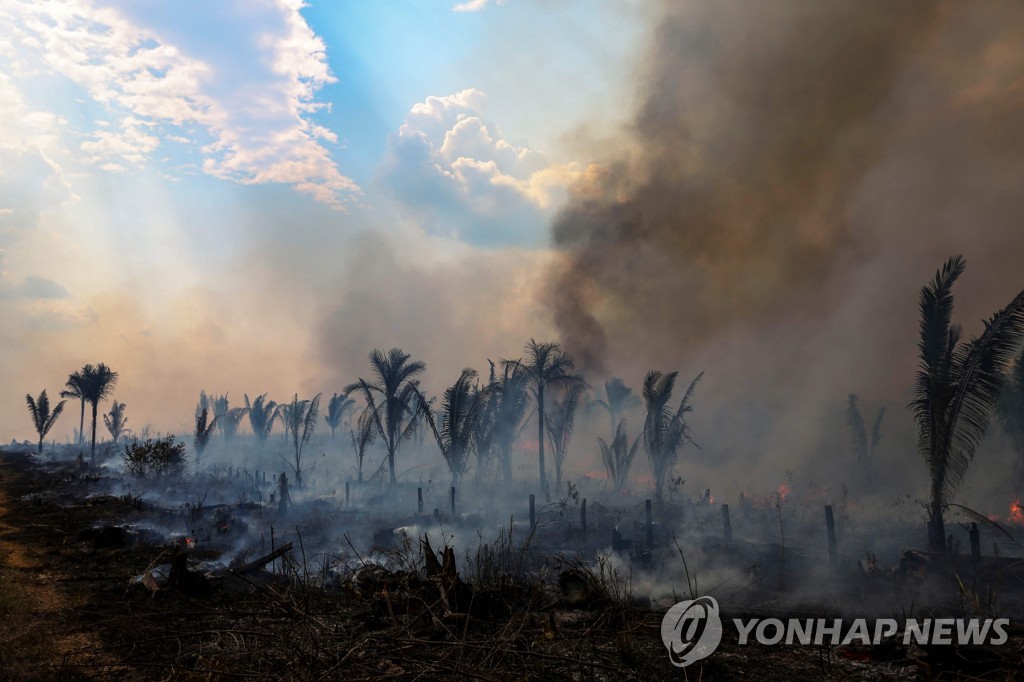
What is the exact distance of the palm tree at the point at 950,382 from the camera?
12.7 meters

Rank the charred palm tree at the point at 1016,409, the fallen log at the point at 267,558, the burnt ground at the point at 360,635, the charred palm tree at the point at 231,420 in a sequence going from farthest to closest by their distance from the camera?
the charred palm tree at the point at 231,420 < the charred palm tree at the point at 1016,409 < the fallen log at the point at 267,558 < the burnt ground at the point at 360,635

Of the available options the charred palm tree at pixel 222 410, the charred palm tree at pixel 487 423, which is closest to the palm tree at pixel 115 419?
the charred palm tree at pixel 222 410

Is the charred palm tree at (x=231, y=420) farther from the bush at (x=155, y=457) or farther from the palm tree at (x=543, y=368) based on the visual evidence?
the palm tree at (x=543, y=368)

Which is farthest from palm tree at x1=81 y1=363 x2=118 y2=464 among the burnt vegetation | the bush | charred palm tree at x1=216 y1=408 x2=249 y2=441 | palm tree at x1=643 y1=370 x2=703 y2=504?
palm tree at x1=643 y1=370 x2=703 y2=504

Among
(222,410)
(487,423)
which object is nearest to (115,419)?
(222,410)

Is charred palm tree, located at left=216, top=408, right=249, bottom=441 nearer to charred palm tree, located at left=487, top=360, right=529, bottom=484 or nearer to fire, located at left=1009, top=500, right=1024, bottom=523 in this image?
charred palm tree, located at left=487, top=360, right=529, bottom=484

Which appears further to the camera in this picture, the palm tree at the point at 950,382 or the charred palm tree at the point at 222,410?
the charred palm tree at the point at 222,410

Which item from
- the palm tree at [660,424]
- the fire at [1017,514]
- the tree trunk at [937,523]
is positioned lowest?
the fire at [1017,514]

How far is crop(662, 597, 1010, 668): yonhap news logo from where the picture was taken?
6.62 metres

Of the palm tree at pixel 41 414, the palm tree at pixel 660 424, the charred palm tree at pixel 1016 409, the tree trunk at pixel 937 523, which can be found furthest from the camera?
the palm tree at pixel 41 414

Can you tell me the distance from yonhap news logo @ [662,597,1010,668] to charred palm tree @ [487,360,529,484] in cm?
2164

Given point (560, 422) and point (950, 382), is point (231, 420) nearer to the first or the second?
point (560, 422)

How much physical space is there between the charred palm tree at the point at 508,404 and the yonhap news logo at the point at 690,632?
71.8ft

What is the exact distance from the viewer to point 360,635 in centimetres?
750
